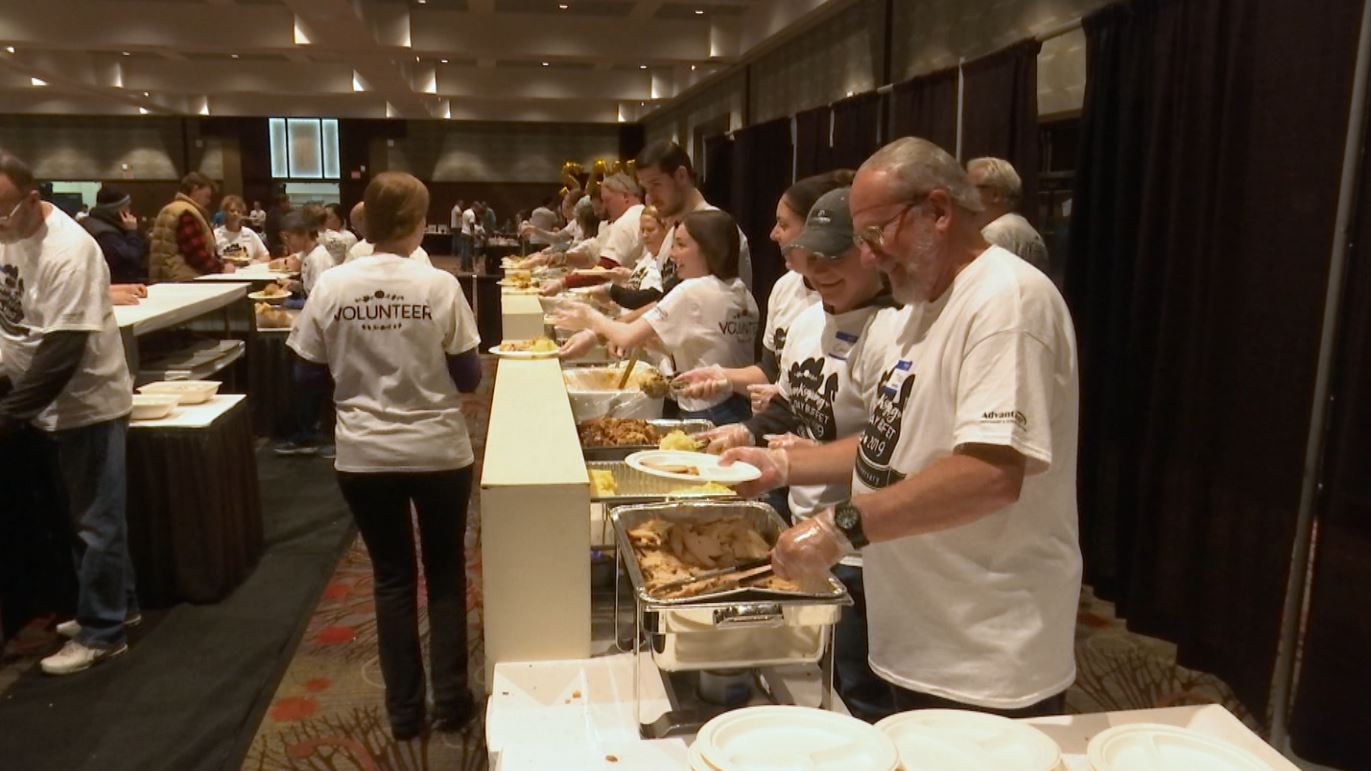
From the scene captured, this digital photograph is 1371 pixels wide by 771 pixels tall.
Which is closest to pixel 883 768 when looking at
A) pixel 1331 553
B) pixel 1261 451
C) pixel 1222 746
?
pixel 1222 746

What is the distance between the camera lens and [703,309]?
10.2ft

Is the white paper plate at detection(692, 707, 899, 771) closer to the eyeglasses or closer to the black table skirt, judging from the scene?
the eyeglasses

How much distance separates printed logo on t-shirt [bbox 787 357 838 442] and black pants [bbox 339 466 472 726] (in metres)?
1.06

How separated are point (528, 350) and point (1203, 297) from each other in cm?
208

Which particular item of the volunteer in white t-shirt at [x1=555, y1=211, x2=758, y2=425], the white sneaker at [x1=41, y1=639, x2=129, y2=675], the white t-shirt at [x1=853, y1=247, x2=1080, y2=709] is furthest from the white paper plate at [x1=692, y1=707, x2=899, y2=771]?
the white sneaker at [x1=41, y1=639, x2=129, y2=675]

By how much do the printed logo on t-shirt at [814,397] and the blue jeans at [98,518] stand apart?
2.29 m

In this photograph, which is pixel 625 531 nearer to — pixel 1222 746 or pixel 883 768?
pixel 883 768

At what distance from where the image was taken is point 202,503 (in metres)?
3.96

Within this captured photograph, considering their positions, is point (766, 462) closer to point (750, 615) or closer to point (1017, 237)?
point (750, 615)

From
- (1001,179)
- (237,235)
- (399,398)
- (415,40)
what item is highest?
(415,40)

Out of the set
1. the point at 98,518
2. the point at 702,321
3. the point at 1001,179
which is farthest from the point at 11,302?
the point at 1001,179

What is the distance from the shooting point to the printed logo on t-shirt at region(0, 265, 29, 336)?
10.2ft

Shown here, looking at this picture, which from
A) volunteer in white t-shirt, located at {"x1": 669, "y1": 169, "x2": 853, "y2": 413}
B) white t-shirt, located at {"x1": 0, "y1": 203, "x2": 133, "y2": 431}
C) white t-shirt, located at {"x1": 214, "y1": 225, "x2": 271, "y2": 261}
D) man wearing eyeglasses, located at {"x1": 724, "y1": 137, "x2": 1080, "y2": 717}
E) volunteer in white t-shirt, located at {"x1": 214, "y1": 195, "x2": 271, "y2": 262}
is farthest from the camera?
volunteer in white t-shirt, located at {"x1": 214, "y1": 195, "x2": 271, "y2": 262}

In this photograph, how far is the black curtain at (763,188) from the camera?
336 inches
